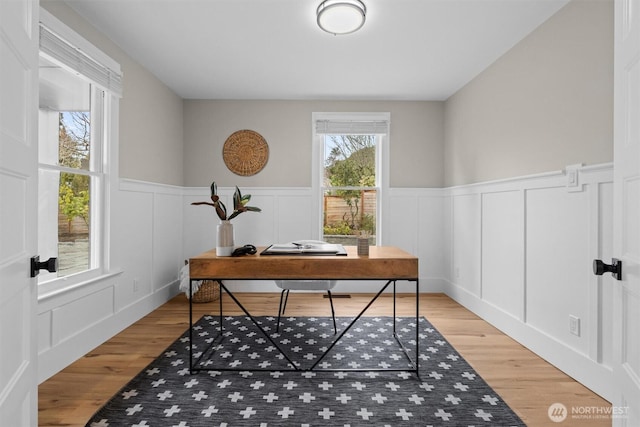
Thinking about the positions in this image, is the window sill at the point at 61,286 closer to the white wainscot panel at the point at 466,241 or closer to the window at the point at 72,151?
the window at the point at 72,151

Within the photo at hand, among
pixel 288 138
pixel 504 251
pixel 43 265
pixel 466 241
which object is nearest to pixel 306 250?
pixel 43 265

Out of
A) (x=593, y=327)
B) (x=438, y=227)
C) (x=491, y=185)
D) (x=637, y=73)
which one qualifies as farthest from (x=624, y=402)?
(x=438, y=227)

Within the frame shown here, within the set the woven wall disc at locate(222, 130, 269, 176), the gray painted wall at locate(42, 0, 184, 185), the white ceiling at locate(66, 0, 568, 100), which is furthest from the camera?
the woven wall disc at locate(222, 130, 269, 176)

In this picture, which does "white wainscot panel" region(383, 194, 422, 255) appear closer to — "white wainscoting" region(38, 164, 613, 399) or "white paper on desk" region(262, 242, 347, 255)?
"white wainscoting" region(38, 164, 613, 399)

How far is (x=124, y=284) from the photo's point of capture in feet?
9.86

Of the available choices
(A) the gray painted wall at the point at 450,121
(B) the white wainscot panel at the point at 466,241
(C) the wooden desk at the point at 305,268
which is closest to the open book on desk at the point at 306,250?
(C) the wooden desk at the point at 305,268

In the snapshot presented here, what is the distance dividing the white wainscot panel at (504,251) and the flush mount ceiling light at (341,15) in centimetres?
179

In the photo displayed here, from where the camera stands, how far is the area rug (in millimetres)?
1710

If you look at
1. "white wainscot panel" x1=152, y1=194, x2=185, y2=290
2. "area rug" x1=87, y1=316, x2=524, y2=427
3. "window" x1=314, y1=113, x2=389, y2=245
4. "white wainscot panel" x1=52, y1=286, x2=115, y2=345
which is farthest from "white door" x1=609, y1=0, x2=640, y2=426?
"white wainscot panel" x1=152, y1=194, x2=185, y2=290

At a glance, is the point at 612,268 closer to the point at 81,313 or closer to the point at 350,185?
the point at 81,313

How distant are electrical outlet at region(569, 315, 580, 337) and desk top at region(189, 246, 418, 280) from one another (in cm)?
106

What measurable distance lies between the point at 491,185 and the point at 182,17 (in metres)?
2.86

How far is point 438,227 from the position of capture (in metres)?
4.32

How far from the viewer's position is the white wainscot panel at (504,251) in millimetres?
2738
